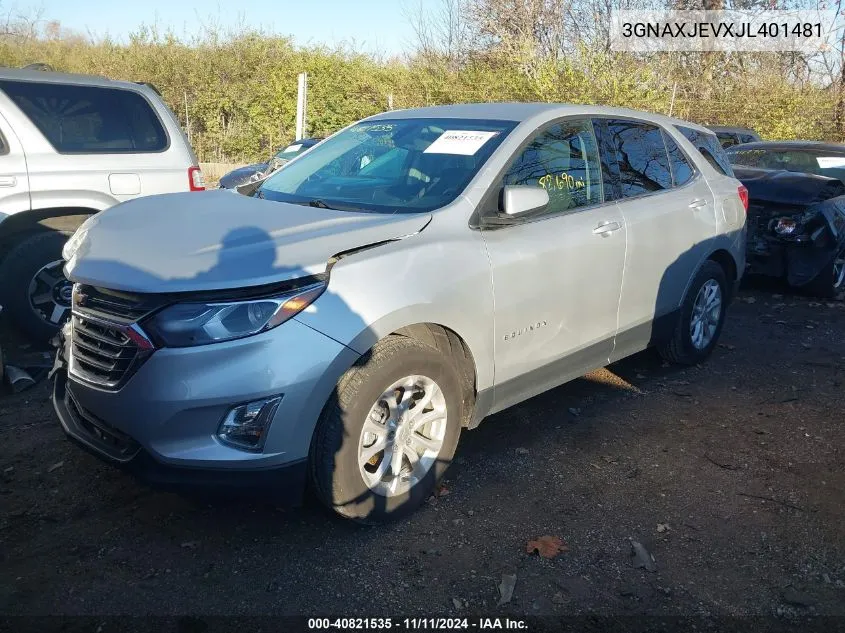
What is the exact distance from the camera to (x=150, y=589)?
2895 mm

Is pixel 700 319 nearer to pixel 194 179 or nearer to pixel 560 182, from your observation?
pixel 560 182

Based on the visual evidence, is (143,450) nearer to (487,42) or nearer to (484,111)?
(484,111)

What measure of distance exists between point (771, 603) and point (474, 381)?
1.53 m

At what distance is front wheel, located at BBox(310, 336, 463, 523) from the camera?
304cm

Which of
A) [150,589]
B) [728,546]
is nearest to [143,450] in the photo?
[150,589]

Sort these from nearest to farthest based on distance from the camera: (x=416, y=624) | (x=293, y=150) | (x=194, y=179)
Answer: (x=416, y=624) < (x=194, y=179) < (x=293, y=150)

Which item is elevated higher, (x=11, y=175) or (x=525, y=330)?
(x=11, y=175)

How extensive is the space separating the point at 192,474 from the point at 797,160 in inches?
336

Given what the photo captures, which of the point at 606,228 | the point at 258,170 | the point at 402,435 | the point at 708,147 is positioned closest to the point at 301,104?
the point at 258,170

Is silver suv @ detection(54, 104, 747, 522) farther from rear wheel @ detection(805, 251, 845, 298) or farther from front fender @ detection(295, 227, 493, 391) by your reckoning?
rear wheel @ detection(805, 251, 845, 298)

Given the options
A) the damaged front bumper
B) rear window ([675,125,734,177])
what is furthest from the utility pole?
rear window ([675,125,734,177])

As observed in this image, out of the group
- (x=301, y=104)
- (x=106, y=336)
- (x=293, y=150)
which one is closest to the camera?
(x=106, y=336)

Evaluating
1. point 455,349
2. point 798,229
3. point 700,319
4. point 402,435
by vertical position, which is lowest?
point 700,319

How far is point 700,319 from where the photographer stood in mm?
5488
